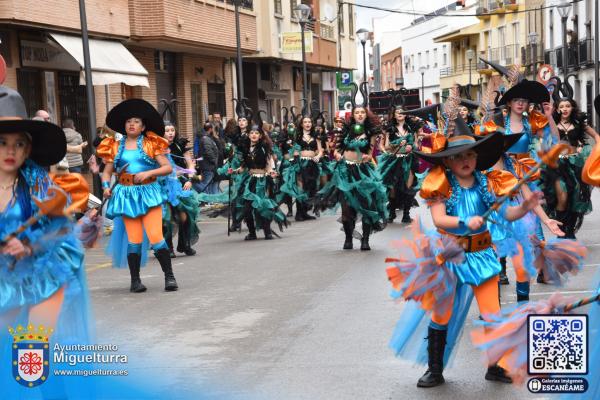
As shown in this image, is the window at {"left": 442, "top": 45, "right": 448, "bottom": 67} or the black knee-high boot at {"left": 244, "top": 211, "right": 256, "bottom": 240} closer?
the black knee-high boot at {"left": 244, "top": 211, "right": 256, "bottom": 240}

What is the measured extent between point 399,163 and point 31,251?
1381cm

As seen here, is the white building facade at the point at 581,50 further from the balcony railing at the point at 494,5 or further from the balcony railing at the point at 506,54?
the balcony railing at the point at 494,5

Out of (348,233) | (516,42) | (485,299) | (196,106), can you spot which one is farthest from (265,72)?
(485,299)

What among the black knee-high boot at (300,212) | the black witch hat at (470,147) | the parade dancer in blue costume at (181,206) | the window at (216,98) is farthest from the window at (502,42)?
the black witch hat at (470,147)

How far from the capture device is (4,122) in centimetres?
606

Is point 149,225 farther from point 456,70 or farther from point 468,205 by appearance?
point 456,70

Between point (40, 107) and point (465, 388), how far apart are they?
730 inches

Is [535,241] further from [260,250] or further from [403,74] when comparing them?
[403,74]

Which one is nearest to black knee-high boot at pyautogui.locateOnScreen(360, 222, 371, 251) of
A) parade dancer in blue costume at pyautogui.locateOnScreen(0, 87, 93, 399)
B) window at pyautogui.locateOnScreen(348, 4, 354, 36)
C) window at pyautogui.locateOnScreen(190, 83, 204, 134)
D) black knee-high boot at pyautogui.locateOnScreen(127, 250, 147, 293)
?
black knee-high boot at pyautogui.locateOnScreen(127, 250, 147, 293)

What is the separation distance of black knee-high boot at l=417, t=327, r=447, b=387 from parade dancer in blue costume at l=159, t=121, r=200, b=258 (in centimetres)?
802

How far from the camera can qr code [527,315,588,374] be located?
580 centimetres

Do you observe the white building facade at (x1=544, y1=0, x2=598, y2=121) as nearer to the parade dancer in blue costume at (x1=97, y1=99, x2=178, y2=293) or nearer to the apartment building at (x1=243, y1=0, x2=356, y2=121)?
the apartment building at (x1=243, y1=0, x2=356, y2=121)

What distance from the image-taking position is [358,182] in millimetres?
15625

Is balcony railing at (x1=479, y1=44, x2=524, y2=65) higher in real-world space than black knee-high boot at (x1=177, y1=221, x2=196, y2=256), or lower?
higher
